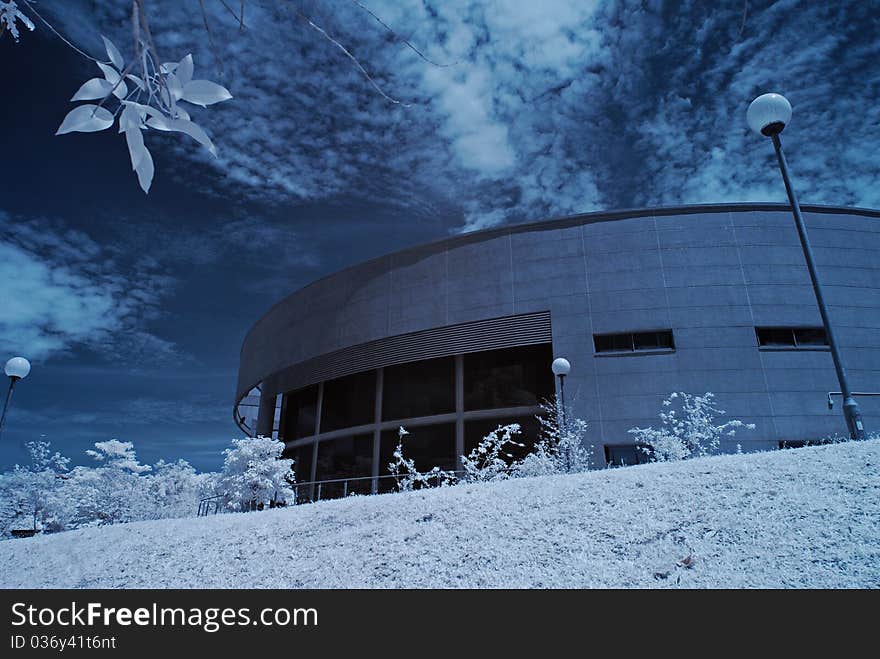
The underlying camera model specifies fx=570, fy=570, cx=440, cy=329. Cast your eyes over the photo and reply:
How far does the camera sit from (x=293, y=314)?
3017 cm

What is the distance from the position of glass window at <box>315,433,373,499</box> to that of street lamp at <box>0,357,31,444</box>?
1388cm

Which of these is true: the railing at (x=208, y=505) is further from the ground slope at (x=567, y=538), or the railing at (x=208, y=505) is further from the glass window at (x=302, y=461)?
the glass window at (x=302, y=461)

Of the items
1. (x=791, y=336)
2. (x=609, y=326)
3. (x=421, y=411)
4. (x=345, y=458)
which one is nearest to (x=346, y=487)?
(x=421, y=411)

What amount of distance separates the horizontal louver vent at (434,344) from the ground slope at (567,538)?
13.1 metres

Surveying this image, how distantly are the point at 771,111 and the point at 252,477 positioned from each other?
54.5 ft

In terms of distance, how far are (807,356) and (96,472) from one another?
24.6m

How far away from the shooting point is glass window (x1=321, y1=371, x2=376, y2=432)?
92.4 feet

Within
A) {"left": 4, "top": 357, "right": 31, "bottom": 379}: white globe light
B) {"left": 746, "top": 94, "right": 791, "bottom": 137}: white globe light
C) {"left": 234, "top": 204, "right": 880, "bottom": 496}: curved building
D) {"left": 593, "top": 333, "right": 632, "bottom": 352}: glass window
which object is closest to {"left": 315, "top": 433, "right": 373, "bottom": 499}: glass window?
{"left": 234, "top": 204, "right": 880, "bottom": 496}: curved building

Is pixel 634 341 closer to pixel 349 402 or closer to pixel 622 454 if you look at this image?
pixel 622 454

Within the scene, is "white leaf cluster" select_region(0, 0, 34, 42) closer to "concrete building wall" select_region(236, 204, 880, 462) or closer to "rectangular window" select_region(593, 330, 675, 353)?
"concrete building wall" select_region(236, 204, 880, 462)

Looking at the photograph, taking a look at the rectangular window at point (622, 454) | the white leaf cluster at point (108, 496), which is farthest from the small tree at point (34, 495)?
the rectangular window at point (622, 454)
